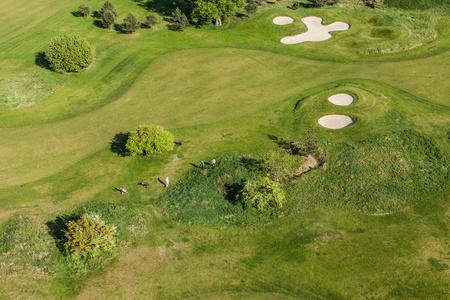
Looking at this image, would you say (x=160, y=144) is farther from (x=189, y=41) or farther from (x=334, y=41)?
(x=334, y=41)

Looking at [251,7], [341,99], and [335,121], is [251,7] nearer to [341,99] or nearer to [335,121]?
[341,99]

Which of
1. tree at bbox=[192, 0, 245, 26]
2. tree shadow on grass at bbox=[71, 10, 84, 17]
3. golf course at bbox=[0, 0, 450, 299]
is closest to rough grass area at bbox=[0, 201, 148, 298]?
golf course at bbox=[0, 0, 450, 299]

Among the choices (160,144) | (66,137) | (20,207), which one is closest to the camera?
(20,207)

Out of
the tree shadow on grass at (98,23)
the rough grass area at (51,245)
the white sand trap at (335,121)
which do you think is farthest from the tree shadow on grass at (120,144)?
the tree shadow on grass at (98,23)

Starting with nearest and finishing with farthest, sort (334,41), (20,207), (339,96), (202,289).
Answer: (202,289) → (20,207) → (339,96) → (334,41)

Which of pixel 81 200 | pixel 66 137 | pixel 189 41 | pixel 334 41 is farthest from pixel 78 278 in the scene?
pixel 334 41

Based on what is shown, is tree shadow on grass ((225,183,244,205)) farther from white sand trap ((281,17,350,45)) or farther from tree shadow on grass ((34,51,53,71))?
tree shadow on grass ((34,51,53,71))
